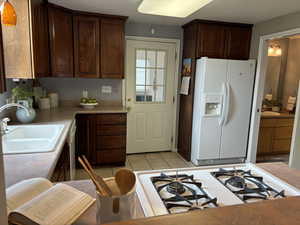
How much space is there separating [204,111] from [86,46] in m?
2.05

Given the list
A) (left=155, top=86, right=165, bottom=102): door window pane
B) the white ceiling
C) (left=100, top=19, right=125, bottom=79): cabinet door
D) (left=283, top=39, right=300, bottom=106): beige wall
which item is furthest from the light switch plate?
(left=283, top=39, right=300, bottom=106): beige wall

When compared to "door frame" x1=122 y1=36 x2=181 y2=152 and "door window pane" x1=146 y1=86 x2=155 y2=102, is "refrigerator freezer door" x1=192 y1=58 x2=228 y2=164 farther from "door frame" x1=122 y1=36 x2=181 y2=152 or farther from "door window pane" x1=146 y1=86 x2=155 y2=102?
"door window pane" x1=146 y1=86 x2=155 y2=102

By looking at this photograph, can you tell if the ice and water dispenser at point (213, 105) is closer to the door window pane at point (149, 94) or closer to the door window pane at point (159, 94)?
the door window pane at point (159, 94)

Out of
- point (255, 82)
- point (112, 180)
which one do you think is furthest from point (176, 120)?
point (112, 180)

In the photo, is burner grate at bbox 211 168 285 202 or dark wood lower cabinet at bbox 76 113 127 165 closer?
burner grate at bbox 211 168 285 202

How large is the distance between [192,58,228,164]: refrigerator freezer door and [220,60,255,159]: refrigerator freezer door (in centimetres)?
13

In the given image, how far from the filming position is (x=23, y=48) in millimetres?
2051

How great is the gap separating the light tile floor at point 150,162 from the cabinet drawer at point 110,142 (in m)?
0.37

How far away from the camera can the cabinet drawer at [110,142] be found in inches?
126

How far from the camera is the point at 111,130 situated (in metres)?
3.22

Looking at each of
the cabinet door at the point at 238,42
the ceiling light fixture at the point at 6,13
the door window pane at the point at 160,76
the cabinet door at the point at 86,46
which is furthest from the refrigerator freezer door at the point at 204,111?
the ceiling light fixture at the point at 6,13

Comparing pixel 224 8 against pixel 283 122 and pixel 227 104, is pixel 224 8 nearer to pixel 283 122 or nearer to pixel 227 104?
pixel 227 104

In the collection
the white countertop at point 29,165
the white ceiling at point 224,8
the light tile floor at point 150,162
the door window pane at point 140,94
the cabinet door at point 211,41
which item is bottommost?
the light tile floor at point 150,162

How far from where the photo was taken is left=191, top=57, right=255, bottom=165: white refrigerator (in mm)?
3250
